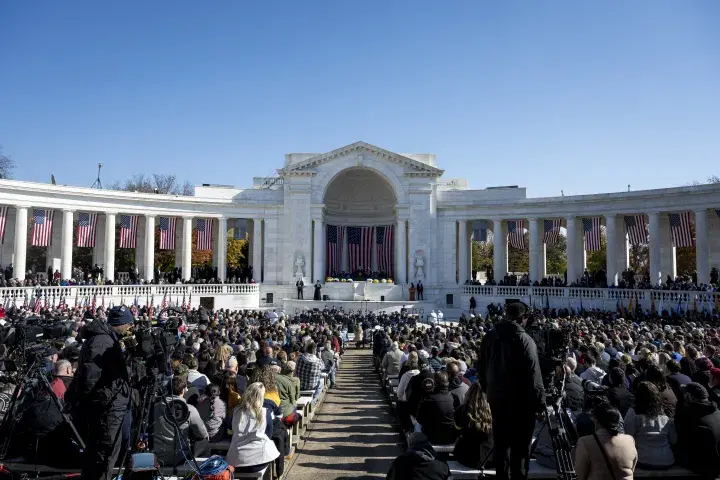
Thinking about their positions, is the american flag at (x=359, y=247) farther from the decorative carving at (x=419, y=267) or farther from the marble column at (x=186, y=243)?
the marble column at (x=186, y=243)

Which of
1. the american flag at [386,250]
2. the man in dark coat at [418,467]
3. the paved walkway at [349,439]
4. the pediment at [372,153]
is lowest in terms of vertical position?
the paved walkway at [349,439]

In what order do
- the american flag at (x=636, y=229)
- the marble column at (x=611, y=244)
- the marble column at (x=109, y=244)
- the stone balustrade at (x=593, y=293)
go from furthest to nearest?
the marble column at (x=109, y=244)
the marble column at (x=611, y=244)
the american flag at (x=636, y=229)
the stone balustrade at (x=593, y=293)

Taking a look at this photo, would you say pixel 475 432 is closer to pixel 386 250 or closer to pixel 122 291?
pixel 122 291

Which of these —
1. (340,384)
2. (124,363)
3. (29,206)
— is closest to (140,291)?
(29,206)

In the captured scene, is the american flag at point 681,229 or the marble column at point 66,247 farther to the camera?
the marble column at point 66,247

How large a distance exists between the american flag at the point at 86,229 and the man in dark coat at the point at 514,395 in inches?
1772

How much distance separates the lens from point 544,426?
8633 millimetres

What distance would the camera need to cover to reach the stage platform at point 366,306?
45031 millimetres

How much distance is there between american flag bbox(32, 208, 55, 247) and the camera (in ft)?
136

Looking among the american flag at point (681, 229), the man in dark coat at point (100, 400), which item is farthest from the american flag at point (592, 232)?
the man in dark coat at point (100, 400)

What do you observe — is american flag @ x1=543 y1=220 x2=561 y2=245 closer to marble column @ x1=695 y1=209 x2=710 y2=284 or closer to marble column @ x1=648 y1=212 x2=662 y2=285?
marble column @ x1=648 y1=212 x2=662 y2=285

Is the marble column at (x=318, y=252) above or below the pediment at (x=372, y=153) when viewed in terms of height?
below

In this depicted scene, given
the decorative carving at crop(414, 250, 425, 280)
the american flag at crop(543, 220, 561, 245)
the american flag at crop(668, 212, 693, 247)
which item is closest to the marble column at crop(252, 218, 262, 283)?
the decorative carving at crop(414, 250, 425, 280)

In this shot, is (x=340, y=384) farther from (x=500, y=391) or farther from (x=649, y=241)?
(x=649, y=241)
